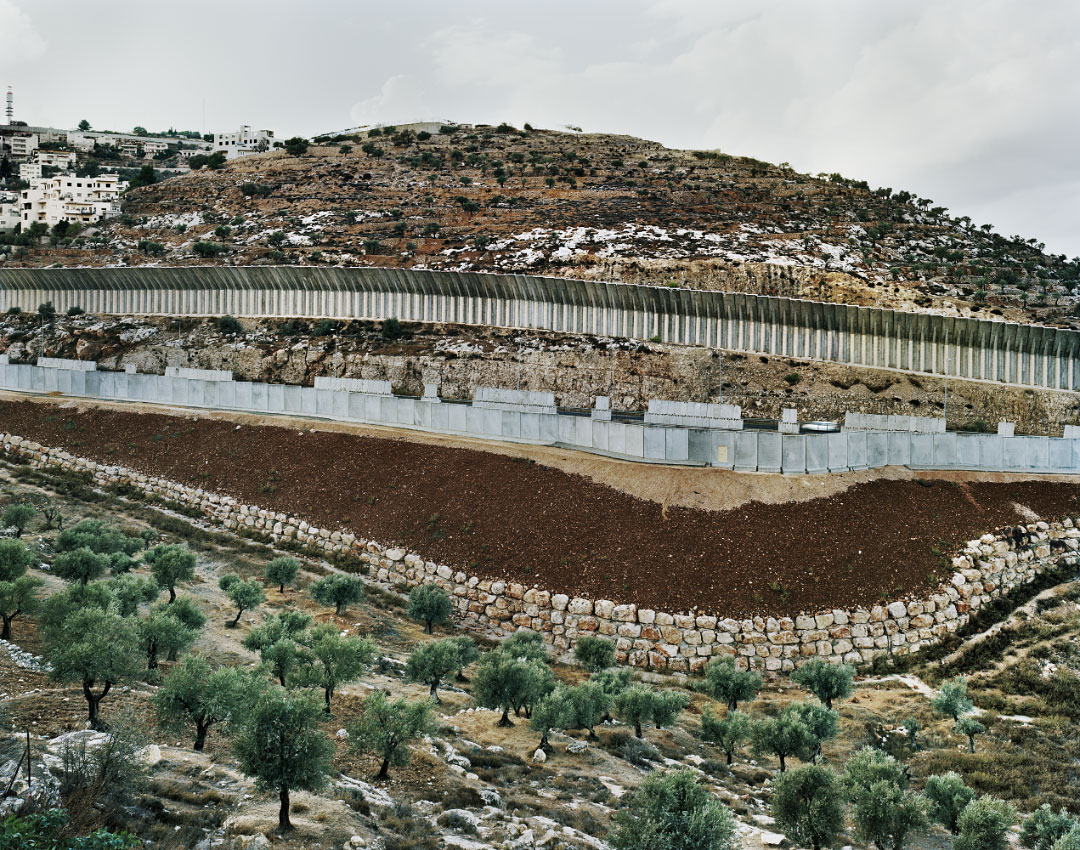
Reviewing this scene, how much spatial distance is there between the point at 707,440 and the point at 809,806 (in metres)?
15.3

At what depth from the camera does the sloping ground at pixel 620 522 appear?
76.0ft

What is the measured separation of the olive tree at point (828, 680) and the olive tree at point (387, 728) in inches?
414

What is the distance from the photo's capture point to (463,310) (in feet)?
161

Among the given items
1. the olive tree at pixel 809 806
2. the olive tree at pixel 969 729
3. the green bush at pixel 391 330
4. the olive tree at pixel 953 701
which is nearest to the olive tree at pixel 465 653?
the olive tree at pixel 809 806

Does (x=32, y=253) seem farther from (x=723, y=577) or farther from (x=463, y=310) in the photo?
(x=723, y=577)

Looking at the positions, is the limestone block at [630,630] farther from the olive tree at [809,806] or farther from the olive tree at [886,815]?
the olive tree at [886,815]

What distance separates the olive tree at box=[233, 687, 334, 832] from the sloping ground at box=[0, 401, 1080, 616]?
1241 cm

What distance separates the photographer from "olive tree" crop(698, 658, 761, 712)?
19547 mm

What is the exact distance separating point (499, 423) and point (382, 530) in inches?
246

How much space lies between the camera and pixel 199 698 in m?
13.5

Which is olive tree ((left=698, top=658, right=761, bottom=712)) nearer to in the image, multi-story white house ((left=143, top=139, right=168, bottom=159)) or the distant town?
the distant town

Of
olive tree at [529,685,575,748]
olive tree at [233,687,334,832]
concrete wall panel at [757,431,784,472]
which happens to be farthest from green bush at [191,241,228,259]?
olive tree at [233,687,334,832]

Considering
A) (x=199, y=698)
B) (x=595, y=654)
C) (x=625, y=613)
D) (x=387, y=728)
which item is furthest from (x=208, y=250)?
(x=387, y=728)

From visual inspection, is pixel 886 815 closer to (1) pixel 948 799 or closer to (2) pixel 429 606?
(1) pixel 948 799
